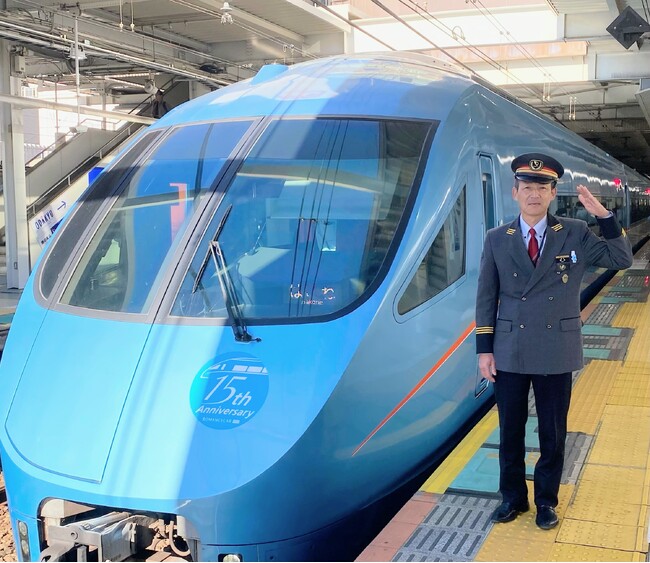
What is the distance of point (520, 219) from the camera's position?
3.16 metres

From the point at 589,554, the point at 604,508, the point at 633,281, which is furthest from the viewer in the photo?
the point at 633,281

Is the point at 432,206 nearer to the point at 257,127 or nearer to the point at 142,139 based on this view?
the point at 257,127

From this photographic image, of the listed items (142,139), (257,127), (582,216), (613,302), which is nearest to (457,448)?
(257,127)

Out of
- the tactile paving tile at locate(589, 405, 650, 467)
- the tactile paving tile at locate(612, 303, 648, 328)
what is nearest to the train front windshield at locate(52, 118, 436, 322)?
the tactile paving tile at locate(589, 405, 650, 467)

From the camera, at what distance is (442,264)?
13.2 ft

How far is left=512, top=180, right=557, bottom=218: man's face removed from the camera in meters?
3.05

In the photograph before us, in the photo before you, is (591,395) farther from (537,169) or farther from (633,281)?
(633,281)

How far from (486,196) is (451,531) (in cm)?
223

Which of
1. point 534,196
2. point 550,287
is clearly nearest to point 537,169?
point 534,196

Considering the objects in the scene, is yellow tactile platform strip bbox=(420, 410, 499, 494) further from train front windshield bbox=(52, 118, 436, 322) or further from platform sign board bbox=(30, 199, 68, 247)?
platform sign board bbox=(30, 199, 68, 247)

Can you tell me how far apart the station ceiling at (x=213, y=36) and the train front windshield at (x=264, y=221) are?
751 cm

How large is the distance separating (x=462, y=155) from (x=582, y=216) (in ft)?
18.8

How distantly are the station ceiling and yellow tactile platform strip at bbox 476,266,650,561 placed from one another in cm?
796

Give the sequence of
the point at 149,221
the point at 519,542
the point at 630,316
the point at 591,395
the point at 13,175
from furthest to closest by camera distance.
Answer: the point at 13,175, the point at 630,316, the point at 591,395, the point at 149,221, the point at 519,542
